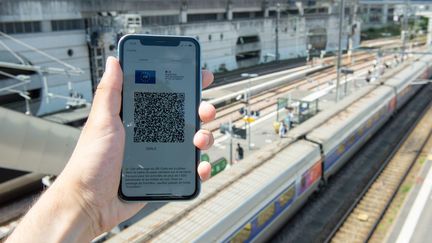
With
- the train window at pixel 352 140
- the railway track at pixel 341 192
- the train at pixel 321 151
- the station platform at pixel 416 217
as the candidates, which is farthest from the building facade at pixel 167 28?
the station platform at pixel 416 217

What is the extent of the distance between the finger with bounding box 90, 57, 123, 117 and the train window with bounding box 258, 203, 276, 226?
987cm

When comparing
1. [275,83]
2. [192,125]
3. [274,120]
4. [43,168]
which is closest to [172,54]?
[192,125]

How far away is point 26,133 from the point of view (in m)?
14.8

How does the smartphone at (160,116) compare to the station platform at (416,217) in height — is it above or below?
above

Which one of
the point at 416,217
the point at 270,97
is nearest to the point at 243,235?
the point at 416,217

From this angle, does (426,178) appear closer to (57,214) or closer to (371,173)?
(371,173)

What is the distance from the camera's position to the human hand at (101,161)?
10.1ft

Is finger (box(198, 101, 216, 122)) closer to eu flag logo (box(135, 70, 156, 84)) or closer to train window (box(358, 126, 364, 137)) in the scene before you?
eu flag logo (box(135, 70, 156, 84))

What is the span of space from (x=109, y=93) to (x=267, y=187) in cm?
1003

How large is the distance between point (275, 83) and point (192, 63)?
1478 inches

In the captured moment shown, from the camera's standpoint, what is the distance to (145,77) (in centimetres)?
372

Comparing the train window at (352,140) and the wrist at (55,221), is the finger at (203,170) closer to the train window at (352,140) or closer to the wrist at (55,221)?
the wrist at (55,221)

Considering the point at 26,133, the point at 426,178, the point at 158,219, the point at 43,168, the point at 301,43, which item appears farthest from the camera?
the point at 301,43

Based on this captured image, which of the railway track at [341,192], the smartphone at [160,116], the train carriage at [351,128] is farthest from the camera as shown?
the train carriage at [351,128]
